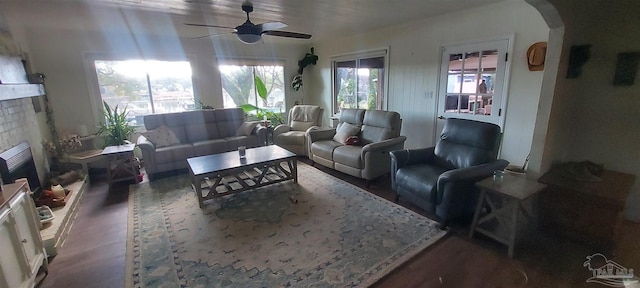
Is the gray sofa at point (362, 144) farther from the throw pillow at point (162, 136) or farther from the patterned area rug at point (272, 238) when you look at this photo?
the throw pillow at point (162, 136)

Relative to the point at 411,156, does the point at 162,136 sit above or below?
above

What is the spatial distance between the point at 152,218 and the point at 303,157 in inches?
106

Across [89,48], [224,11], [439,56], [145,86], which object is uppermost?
[224,11]

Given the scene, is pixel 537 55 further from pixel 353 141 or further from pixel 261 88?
pixel 261 88

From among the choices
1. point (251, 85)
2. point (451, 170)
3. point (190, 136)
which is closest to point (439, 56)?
point (451, 170)

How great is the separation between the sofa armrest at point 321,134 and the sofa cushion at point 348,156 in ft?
2.08

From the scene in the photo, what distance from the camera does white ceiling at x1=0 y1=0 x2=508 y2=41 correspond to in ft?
9.66

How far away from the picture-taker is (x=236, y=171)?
315 centimetres

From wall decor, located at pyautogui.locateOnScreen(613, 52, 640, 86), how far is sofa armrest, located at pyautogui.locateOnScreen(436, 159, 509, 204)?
4.23ft

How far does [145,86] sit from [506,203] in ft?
19.0

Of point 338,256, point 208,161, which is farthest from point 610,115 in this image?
point 208,161

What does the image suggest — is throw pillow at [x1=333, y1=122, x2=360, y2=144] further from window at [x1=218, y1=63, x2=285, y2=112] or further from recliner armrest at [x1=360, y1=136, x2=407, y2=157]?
window at [x1=218, y1=63, x2=285, y2=112]

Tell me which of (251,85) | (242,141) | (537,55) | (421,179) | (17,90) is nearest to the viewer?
(421,179)

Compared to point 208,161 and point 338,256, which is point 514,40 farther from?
point 208,161
